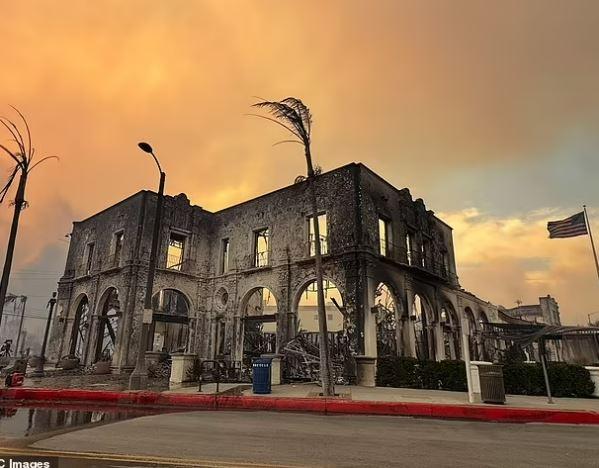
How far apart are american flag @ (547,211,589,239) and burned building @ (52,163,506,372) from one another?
6.55 metres

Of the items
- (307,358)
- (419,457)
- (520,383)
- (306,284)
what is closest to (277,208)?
(306,284)

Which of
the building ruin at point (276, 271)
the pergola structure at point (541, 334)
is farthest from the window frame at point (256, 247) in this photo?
the pergola structure at point (541, 334)

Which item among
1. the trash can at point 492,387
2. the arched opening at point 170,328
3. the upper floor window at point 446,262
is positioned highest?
the upper floor window at point 446,262

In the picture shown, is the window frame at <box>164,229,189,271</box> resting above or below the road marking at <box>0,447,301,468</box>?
above

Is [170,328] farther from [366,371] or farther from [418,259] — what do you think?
[366,371]

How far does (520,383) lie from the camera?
42.4 ft

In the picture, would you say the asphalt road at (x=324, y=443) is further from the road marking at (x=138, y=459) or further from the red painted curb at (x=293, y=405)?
the red painted curb at (x=293, y=405)

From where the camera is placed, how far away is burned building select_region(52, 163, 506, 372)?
18.8m

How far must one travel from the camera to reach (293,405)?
34.3 feet

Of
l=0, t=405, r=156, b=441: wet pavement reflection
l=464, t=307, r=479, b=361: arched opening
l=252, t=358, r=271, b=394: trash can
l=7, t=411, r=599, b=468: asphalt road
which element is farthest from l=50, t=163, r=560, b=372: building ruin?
l=0, t=405, r=156, b=441: wet pavement reflection

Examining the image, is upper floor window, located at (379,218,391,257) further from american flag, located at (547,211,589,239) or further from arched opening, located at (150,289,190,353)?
arched opening, located at (150,289,190,353)

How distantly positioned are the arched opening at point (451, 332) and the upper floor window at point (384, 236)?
7187 millimetres

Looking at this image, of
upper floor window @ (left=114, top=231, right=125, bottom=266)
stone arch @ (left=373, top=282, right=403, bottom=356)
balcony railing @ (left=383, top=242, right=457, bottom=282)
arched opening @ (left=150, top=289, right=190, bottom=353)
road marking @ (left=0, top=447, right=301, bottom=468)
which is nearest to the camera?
road marking @ (left=0, top=447, right=301, bottom=468)

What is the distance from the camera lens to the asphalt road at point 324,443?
4.86 metres
